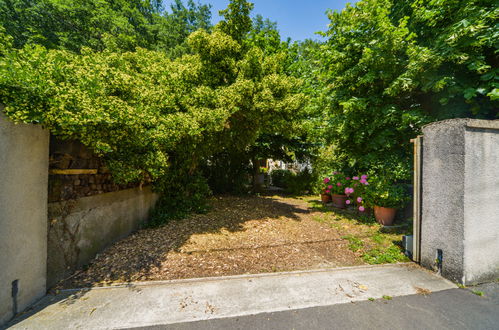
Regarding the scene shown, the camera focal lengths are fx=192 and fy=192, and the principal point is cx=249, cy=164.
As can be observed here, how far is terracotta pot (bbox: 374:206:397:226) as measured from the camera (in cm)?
525

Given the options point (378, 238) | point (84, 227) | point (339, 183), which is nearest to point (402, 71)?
point (339, 183)

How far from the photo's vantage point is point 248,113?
18.1ft

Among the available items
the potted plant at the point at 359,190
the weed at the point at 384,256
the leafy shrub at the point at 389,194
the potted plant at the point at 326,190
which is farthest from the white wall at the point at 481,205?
the potted plant at the point at 326,190

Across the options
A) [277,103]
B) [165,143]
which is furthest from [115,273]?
[277,103]

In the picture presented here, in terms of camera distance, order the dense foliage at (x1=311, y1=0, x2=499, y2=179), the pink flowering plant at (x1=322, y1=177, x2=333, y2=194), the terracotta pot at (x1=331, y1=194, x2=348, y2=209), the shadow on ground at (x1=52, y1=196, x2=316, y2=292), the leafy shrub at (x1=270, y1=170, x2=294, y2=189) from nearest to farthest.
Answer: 1. the shadow on ground at (x1=52, y1=196, x2=316, y2=292)
2. the dense foliage at (x1=311, y1=0, x2=499, y2=179)
3. the terracotta pot at (x1=331, y1=194, x2=348, y2=209)
4. the pink flowering plant at (x1=322, y1=177, x2=333, y2=194)
5. the leafy shrub at (x1=270, y1=170, x2=294, y2=189)

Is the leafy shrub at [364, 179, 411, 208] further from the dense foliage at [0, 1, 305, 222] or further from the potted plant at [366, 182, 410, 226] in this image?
the dense foliage at [0, 1, 305, 222]

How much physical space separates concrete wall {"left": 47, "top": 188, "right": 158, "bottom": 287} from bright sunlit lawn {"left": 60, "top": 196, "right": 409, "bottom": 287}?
178 mm

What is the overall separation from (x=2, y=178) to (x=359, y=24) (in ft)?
24.5

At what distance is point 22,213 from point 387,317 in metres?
4.34

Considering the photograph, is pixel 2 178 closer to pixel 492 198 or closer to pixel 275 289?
pixel 275 289

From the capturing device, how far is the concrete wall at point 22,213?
6.72 ft

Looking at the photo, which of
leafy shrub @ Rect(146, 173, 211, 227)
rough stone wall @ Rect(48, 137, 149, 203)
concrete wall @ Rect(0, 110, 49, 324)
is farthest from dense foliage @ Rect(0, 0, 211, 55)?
concrete wall @ Rect(0, 110, 49, 324)

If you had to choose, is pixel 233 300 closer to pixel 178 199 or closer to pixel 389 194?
pixel 178 199

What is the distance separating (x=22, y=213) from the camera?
2.22m
